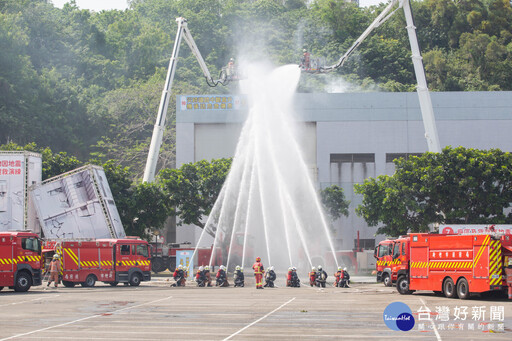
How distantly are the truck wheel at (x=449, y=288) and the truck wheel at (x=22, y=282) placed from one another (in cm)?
2106

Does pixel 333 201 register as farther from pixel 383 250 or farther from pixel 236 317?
pixel 236 317

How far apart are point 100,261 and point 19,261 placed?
19.6ft

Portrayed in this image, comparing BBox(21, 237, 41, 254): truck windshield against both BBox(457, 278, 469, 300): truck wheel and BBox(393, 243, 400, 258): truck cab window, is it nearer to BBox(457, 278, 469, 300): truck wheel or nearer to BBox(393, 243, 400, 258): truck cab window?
BBox(393, 243, 400, 258): truck cab window

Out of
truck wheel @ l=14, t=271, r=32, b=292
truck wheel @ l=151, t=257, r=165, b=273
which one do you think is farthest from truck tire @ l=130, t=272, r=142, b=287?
truck wheel @ l=151, t=257, r=165, b=273

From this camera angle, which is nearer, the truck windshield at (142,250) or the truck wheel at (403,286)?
the truck wheel at (403,286)

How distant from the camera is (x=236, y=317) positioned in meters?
22.5

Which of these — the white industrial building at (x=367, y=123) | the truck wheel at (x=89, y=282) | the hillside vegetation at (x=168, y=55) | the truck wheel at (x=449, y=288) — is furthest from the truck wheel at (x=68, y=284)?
the hillside vegetation at (x=168, y=55)

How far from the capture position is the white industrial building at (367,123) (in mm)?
78562

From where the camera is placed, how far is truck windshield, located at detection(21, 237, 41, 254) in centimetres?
3728

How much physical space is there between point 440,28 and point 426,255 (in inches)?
3479

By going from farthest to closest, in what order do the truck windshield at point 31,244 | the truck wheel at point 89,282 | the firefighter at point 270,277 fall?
the truck wheel at point 89,282
the firefighter at point 270,277
the truck windshield at point 31,244

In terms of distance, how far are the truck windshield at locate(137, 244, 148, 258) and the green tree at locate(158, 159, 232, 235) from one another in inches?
656
